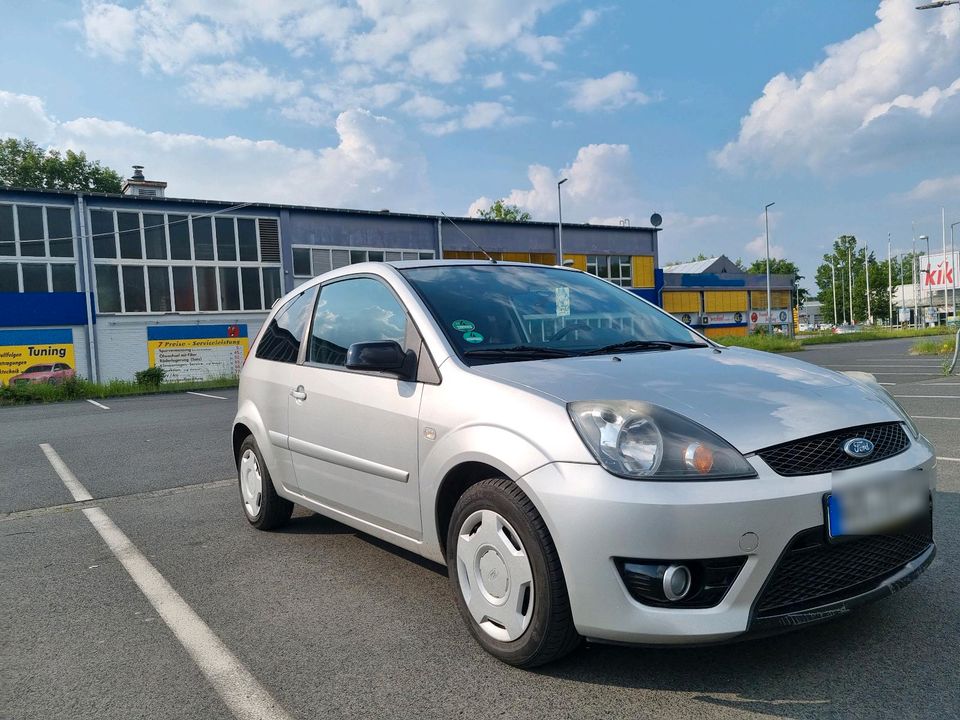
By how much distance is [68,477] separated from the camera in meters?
7.16

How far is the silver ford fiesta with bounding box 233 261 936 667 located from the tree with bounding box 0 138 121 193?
5490cm

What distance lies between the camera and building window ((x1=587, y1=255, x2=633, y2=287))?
45.8 m

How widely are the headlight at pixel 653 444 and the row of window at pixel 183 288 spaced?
112 feet

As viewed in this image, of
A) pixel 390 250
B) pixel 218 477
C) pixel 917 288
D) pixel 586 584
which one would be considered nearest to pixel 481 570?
pixel 586 584

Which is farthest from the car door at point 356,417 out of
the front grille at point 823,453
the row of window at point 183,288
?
the row of window at point 183,288

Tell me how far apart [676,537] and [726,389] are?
714mm

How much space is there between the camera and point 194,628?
3314 mm

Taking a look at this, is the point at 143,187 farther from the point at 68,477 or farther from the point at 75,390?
the point at 68,477

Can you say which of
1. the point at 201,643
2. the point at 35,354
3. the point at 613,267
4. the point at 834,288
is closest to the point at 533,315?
the point at 201,643

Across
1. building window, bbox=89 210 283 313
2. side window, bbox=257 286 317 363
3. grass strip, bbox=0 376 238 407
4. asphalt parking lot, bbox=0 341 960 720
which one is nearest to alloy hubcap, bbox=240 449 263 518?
asphalt parking lot, bbox=0 341 960 720

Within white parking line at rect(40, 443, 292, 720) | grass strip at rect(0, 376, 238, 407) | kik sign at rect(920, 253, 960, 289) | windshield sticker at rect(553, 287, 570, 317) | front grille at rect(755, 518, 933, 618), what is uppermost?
kik sign at rect(920, 253, 960, 289)

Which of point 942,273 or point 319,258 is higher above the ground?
point 319,258

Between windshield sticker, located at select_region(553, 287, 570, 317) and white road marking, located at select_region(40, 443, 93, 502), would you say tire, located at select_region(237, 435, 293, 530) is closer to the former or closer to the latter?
white road marking, located at select_region(40, 443, 93, 502)

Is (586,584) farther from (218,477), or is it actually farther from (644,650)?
(218,477)
